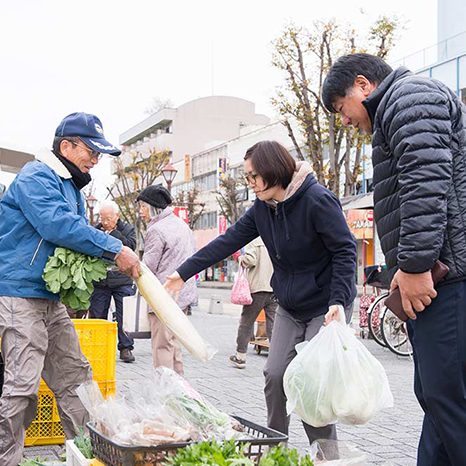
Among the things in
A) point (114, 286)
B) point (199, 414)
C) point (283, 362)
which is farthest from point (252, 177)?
point (114, 286)

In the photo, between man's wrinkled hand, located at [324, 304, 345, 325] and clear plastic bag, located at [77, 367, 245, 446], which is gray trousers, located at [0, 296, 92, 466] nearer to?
clear plastic bag, located at [77, 367, 245, 446]

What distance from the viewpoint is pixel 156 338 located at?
290 inches

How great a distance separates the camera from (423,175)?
288 centimetres

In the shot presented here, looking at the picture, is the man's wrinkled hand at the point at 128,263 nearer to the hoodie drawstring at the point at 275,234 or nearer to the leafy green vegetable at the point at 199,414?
the hoodie drawstring at the point at 275,234

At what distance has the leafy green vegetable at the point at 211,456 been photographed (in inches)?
92.2

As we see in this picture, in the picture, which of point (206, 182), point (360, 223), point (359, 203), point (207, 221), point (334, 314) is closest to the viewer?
point (334, 314)

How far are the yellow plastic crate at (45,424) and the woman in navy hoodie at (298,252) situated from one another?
1786 millimetres

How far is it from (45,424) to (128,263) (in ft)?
6.58

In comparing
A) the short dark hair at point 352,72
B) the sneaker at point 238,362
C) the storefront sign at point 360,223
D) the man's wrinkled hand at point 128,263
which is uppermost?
the storefront sign at point 360,223

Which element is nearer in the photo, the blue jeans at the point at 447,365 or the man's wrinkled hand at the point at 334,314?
the blue jeans at the point at 447,365

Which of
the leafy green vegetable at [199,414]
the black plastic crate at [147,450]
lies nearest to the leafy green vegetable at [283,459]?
the black plastic crate at [147,450]

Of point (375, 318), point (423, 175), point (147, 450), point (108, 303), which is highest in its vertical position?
point (423, 175)

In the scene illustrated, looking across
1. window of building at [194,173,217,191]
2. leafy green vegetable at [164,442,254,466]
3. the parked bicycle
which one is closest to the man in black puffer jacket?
leafy green vegetable at [164,442,254,466]

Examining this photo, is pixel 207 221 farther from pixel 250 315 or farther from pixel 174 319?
pixel 174 319
